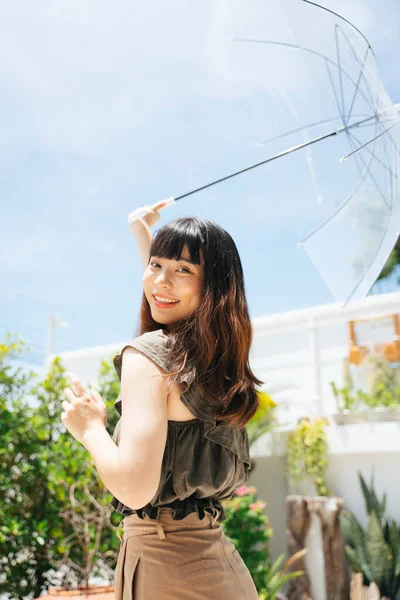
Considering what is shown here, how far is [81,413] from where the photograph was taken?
123 centimetres

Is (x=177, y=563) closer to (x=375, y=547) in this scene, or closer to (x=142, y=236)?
(x=142, y=236)

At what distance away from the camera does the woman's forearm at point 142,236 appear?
1.77m

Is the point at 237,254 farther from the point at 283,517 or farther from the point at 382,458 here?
the point at 283,517

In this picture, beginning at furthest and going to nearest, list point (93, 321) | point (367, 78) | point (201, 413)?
point (93, 321) → point (367, 78) → point (201, 413)

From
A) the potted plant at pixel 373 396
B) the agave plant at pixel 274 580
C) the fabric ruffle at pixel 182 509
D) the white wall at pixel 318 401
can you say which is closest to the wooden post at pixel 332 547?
the agave plant at pixel 274 580

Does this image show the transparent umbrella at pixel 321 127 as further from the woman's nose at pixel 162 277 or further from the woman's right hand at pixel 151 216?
the woman's nose at pixel 162 277

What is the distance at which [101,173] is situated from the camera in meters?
7.31

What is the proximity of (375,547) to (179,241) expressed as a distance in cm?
438

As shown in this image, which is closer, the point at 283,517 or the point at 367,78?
the point at 367,78

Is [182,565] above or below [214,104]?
below

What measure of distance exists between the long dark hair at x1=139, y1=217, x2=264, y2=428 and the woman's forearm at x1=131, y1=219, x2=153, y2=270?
348mm

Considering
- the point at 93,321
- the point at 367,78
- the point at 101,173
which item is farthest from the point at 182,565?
the point at 93,321

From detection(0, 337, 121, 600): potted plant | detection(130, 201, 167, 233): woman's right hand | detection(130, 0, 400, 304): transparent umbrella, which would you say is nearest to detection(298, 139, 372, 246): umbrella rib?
detection(130, 0, 400, 304): transparent umbrella

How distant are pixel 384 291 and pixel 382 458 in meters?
1.66
